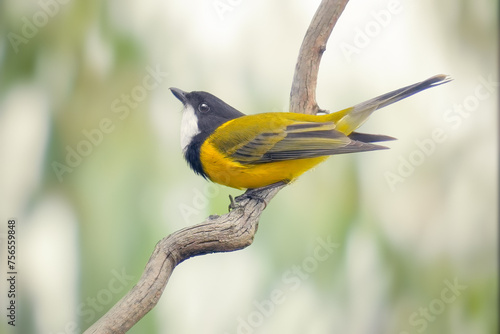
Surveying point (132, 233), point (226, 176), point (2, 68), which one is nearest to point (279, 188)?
point (226, 176)

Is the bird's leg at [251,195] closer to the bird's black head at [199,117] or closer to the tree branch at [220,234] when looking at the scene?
the tree branch at [220,234]

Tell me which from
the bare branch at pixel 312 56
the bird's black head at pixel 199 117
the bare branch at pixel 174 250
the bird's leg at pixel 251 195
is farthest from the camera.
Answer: the bare branch at pixel 312 56

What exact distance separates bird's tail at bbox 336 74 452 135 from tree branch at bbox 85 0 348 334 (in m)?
0.40

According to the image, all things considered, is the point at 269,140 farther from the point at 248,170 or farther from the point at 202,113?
the point at 202,113

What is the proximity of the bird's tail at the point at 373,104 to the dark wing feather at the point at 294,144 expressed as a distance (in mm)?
78

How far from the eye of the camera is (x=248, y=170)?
257cm

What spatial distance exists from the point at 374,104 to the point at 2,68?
6.55ft

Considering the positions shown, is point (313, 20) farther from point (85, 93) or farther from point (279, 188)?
point (85, 93)

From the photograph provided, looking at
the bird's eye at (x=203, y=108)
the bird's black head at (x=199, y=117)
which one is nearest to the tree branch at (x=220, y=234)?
the bird's black head at (x=199, y=117)

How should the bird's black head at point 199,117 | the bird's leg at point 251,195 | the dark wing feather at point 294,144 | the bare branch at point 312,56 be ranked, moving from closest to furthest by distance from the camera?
the dark wing feather at point 294,144 → the bird's leg at point 251,195 → the bird's black head at point 199,117 → the bare branch at point 312,56

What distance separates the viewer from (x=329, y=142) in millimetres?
2510

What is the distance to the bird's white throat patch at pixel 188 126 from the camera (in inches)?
110

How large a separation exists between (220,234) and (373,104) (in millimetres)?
983

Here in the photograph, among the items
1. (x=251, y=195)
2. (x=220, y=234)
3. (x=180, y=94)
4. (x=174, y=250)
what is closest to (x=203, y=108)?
(x=180, y=94)
